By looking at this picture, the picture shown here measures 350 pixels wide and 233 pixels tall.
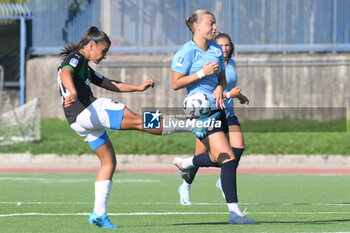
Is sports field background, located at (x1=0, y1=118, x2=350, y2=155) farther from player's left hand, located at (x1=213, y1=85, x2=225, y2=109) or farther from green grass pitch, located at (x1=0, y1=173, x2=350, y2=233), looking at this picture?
player's left hand, located at (x1=213, y1=85, x2=225, y2=109)

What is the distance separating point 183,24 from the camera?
85.0 ft

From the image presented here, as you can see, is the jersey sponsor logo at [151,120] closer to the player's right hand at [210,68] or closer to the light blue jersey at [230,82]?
the player's right hand at [210,68]

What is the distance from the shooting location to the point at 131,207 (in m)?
10.4

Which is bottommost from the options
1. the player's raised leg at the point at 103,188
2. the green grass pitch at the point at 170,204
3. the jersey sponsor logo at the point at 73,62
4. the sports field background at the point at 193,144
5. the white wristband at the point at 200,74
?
the sports field background at the point at 193,144

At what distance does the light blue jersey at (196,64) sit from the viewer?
26.8 feet

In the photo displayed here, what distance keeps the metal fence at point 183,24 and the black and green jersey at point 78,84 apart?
1781 cm

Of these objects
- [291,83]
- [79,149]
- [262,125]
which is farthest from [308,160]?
[79,149]

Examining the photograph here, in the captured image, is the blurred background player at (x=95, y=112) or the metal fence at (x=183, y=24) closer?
the blurred background player at (x=95, y=112)

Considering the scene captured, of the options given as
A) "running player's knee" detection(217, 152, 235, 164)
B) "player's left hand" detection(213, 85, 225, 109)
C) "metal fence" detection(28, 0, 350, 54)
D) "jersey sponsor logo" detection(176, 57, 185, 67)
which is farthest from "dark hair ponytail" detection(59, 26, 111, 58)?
"metal fence" detection(28, 0, 350, 54)

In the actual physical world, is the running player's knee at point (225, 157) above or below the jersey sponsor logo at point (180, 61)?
below

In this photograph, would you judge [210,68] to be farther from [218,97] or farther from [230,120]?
[230,120]

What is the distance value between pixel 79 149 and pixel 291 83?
707cm

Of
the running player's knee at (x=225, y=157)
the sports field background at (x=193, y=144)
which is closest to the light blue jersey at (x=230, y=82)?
the running player's knee at (x=225, y=157)

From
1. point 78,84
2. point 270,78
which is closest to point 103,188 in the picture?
point 78,84
